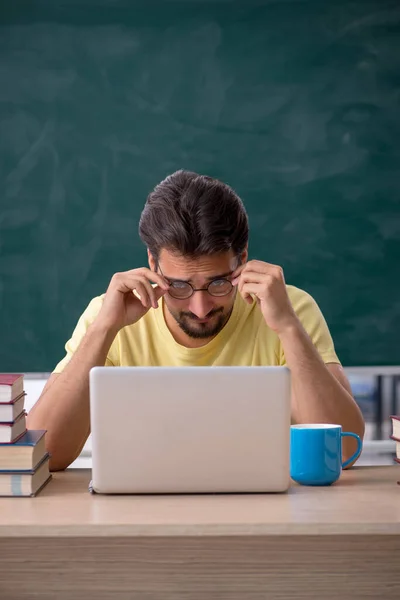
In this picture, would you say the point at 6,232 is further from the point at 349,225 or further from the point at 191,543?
the point at 191,543

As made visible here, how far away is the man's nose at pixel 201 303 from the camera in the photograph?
195 centimetres

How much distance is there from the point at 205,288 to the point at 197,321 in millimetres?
125

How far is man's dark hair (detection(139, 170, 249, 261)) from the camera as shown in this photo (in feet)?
6.49

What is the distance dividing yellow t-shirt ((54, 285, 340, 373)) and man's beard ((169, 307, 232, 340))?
6 cm

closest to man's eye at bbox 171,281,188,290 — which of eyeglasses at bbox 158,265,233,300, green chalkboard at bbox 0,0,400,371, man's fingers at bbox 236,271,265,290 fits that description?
eyeglasses at bbox 158,265,233,300

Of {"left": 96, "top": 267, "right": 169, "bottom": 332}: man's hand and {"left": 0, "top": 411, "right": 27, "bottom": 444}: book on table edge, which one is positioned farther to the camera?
{"left": 96, "top": 267, "right": 169, "bottom": 332}: man's hand

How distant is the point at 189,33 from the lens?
131 inches

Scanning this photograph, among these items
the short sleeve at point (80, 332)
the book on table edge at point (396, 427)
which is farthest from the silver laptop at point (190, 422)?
the short sleeve at point (80, 332)

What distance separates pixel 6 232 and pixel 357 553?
244 centimetres

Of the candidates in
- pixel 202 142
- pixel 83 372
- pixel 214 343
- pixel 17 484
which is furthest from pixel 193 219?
pixel 202 142

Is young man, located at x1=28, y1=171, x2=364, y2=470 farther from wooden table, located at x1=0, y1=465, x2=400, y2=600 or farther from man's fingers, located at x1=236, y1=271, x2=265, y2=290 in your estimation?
wooden table, located at x1=0, y1=465, x2=400, y2=600

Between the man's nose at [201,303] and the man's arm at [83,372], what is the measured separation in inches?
3.0

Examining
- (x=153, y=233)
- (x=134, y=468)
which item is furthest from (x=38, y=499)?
(x=153, y=233)

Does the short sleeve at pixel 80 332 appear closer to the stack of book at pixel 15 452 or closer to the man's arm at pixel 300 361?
the man's arm at pixel 300 361
